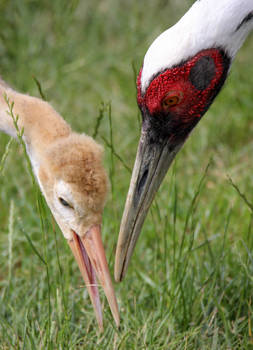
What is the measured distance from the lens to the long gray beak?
2.81 m

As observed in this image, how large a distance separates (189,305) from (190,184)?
4.65 ft

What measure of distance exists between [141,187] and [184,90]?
499mm

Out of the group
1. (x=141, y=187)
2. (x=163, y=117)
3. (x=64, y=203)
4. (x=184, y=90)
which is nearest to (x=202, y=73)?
(x=184, y=90)

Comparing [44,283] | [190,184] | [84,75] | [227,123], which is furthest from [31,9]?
[44,283]

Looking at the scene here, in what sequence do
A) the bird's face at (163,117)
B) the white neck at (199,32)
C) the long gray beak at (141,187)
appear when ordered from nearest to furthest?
1. the white neck at (199,32)
2. the bird's face at (163,117)
3. the long gray beak at (141,187)

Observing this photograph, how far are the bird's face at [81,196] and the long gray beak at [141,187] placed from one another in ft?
0.52

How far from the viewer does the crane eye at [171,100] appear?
266 centimetres

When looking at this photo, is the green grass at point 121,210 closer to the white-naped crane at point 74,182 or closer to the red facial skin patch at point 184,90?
the white-naped crane at point 74,182

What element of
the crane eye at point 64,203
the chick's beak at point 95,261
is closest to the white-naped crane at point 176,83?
the chick's beak at point 95,261

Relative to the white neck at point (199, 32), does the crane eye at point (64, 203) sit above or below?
below

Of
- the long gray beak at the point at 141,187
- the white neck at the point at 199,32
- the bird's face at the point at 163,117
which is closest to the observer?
the white neck at the point at 199,32

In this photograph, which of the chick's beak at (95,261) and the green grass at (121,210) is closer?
the chick's beak at (95,261)

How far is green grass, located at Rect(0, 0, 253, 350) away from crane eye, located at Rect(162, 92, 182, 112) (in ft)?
0.96

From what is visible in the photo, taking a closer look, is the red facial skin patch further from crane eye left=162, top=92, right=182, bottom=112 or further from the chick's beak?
the chick's beak
